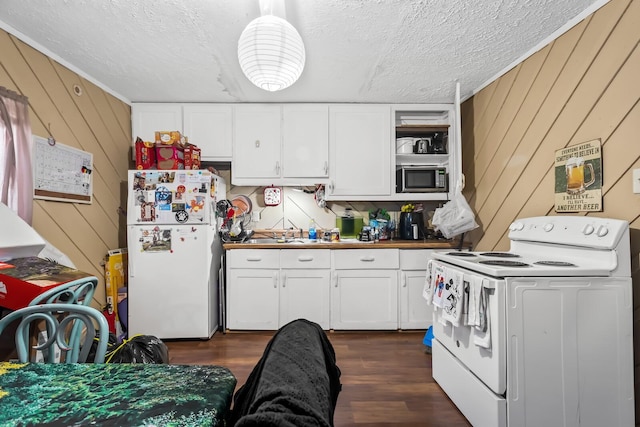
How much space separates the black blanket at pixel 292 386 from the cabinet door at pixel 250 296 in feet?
7.33

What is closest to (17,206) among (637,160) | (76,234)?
(76,234)

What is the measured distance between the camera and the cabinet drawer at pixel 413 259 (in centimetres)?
300

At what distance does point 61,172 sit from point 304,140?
6.79ft

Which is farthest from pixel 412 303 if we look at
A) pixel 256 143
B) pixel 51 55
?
pixel 51 55

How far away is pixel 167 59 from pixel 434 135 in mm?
2660

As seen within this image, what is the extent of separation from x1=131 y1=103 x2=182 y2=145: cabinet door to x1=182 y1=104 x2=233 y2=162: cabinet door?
90mm

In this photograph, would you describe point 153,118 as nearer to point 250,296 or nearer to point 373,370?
point 250,296

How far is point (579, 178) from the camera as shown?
72.1 inches

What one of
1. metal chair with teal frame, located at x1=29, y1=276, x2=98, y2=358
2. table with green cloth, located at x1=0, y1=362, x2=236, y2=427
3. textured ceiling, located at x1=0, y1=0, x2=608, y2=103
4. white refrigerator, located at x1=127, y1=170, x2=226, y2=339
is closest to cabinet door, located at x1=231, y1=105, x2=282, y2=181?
textured ceiling, located at x1=0, y1=0, x2=608, y2=103

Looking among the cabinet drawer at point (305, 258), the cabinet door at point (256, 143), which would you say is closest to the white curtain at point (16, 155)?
the cabinet door at point (256, 143)

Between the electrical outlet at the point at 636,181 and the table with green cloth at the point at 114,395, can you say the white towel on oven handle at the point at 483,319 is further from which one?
the table with green cloth at the point at 114,395

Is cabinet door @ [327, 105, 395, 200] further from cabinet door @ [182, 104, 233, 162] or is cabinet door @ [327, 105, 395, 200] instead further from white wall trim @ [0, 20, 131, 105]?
white wall trim @ [0, 20, 131, 105]

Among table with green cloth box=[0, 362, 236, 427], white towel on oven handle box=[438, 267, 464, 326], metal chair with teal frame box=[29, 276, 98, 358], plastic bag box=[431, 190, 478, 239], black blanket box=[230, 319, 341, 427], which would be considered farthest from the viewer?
plastic bag box=[431, 190, 478, 239]

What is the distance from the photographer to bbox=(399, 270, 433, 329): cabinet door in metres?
3.00
